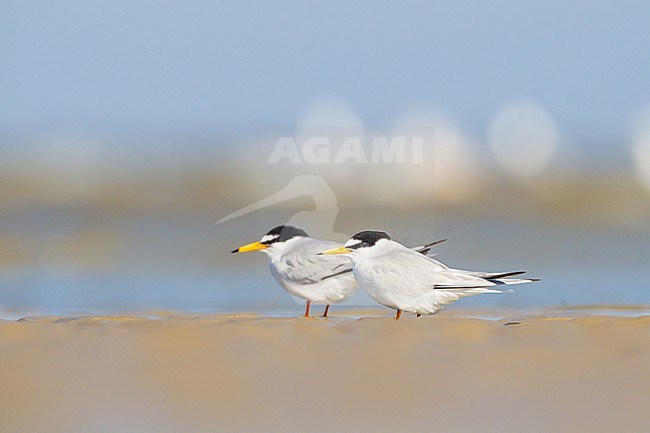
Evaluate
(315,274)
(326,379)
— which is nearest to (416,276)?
(315,274)

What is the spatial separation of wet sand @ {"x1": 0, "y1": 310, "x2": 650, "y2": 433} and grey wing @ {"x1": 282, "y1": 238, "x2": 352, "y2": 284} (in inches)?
67.4

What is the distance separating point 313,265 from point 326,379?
2.19 metres

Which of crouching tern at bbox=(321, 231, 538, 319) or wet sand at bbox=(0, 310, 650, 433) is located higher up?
crouching tern at bbox=(321, 231, 538, 319)

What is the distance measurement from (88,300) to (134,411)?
4.05 metres

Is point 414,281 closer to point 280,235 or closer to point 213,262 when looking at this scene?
point 280,235

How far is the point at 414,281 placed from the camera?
187 inches

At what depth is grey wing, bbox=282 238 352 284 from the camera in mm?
5383

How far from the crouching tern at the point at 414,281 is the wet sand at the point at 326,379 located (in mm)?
1044

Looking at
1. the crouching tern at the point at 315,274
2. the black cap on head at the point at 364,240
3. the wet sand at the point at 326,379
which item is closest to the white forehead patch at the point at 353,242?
the black cap on head at the point at 364,240

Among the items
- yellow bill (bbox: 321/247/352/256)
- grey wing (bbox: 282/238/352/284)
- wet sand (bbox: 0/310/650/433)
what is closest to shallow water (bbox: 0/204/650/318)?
grey wing (bbox: 282/238/352/284)

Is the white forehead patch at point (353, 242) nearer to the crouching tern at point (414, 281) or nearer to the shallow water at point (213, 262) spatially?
the crouching tern at point (414, 281)

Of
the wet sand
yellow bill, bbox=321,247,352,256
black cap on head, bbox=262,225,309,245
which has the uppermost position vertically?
black cap on head, bbox=262,225,309,245

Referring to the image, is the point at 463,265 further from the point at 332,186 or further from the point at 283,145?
the point at 283,145

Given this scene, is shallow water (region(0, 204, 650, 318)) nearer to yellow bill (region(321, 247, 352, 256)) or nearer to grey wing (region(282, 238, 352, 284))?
grey wing (region(282, 238, 352, 284))
